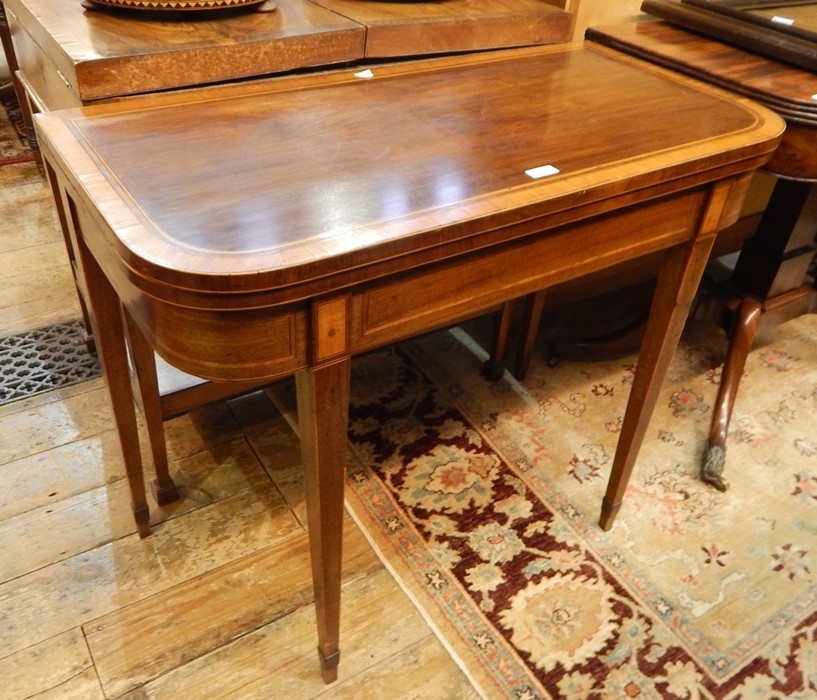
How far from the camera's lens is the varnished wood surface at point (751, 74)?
1.17 meters

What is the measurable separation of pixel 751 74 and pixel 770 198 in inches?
18.3

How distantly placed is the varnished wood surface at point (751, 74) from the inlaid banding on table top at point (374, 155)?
0.31ft

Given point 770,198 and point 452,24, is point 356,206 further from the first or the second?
point 770,198

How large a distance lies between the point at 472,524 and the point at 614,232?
69 centimetres

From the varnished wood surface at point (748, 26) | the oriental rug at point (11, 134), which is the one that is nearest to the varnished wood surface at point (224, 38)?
the varnished wood surface at point (748, 26)

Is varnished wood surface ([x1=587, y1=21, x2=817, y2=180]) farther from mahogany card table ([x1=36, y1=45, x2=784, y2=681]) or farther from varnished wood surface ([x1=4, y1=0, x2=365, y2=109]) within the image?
varnished wood surface ([x1=4, y1=0, x2=365, y2=109])

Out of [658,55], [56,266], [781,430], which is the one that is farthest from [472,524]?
[56,266]

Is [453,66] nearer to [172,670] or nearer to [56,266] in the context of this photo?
[172,670]

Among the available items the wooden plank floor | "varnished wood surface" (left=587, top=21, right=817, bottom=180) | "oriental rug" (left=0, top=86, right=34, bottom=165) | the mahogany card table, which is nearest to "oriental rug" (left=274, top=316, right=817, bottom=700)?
the wooden plank floor

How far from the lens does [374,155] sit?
2.83 feet

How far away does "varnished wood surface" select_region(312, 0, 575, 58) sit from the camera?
1185 millimetres

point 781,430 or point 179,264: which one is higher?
point 179,264

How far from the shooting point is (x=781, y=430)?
5.53 feet

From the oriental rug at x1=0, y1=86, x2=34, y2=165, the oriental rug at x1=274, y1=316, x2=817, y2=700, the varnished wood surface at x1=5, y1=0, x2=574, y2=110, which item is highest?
the varnished wood surface at x1=5, y1=0, x2=574, y2=110
